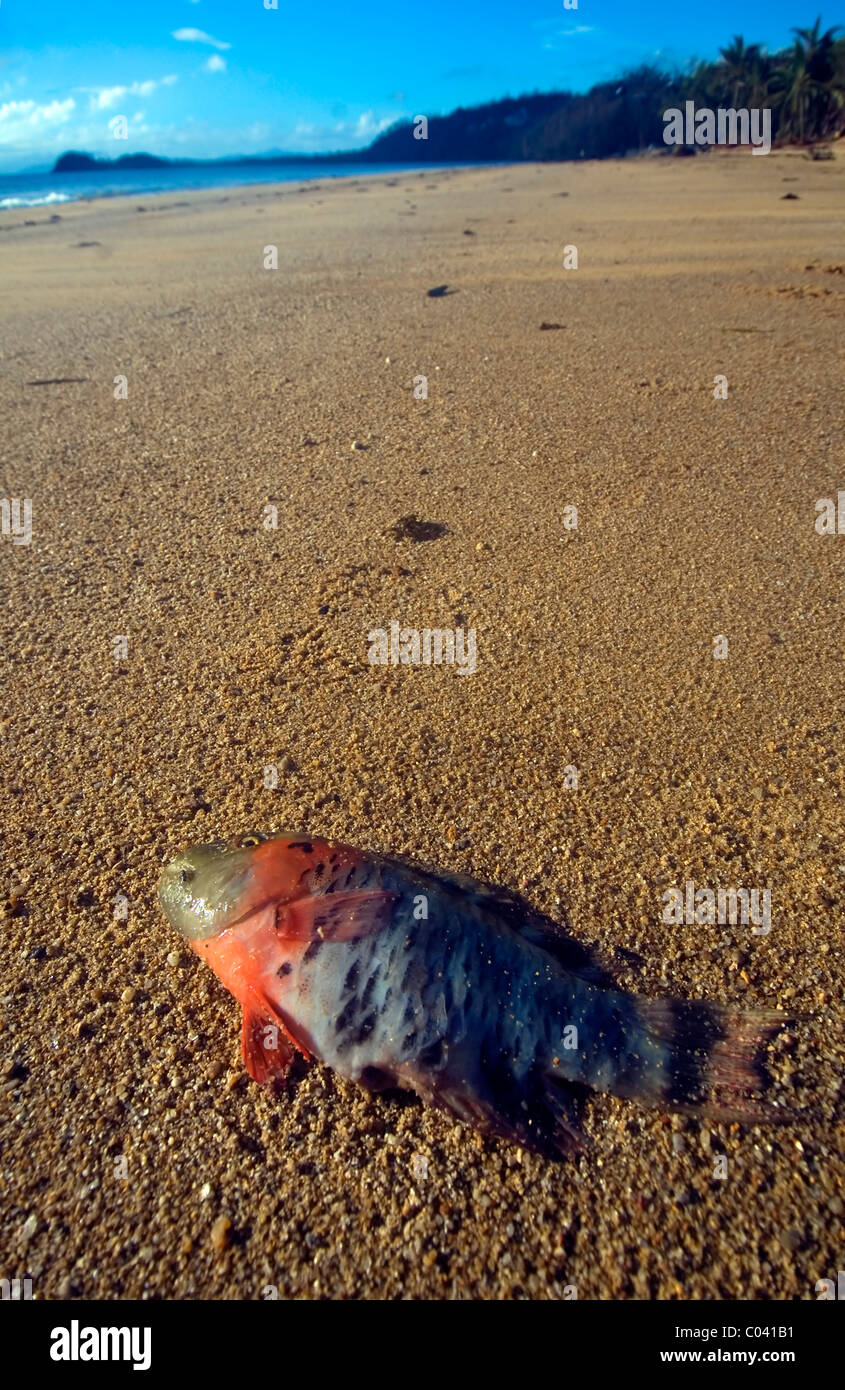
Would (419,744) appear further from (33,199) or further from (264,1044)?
(33,199)

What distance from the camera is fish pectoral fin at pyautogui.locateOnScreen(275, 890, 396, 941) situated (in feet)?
6.13

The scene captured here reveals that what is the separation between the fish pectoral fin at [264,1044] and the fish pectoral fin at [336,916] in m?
0.21

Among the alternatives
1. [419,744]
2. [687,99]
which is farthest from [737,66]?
[419,744]

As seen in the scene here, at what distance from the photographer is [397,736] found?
292 cm

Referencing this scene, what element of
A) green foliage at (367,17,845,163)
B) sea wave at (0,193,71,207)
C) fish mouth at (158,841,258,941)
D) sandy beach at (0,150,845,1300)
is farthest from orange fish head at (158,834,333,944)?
green foliage at (367,17,845,163)

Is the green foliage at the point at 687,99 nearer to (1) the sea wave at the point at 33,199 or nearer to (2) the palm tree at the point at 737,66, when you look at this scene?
(2) the palm tree at the point at 737,66

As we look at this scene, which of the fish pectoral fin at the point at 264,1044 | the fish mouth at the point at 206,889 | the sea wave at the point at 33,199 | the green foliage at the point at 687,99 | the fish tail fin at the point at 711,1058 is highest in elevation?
the green foliage at the point at 687,99

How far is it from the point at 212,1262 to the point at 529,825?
1.48m

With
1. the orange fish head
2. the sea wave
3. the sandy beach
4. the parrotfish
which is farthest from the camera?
the sea wave

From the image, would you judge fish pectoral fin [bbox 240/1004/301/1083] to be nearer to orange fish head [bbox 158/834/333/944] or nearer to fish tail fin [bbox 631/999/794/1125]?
orange fish head [bbox 158/834/333/944]

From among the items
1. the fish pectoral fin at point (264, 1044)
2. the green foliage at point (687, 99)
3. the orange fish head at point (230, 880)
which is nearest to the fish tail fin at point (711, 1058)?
the fish pectoral fin at point (264, 1044)

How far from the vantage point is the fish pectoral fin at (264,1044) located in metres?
1.89

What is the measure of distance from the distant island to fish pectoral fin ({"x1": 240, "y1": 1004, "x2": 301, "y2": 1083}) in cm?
1242
